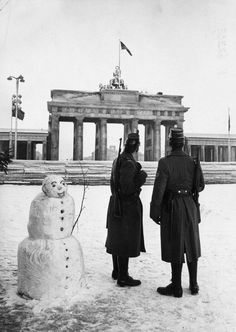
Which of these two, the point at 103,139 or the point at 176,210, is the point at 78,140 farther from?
the point at 176,210

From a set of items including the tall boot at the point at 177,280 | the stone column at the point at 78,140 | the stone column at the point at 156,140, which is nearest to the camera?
the tall boot at the point at 177,280

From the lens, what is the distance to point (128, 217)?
5031 millimetres

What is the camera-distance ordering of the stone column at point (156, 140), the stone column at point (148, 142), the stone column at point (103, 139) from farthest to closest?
the stone column at point (148, 142)
the stone column at point (156, 140)
the stone column at point (103, 139)

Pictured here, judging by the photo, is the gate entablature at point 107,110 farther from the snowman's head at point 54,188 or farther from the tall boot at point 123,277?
the snowman's head at point 54,188

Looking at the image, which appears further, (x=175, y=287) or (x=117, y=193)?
(x=117, y=193)

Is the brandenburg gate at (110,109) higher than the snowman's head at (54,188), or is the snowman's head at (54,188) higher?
the brandenburg gate at (110,109)

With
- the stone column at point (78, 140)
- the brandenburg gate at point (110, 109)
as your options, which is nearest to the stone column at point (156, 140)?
the brandenburg gate at point (110, 109)

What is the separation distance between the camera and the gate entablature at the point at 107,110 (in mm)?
36500

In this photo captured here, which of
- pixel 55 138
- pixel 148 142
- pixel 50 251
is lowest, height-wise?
pixel 50 251

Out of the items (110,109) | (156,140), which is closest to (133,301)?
(110,109)

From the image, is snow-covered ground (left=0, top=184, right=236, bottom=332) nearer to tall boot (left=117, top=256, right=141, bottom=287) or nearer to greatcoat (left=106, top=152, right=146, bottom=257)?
tall boot (left=117, top=256, right=141, bottom=287)

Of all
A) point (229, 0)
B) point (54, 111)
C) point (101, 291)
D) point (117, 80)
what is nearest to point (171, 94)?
point (117, 80)

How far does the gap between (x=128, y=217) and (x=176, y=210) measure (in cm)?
75

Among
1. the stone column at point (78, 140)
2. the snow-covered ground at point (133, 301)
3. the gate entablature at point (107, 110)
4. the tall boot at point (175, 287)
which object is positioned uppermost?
the gate entablature at point (107, 110)
